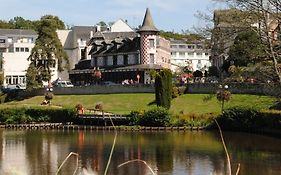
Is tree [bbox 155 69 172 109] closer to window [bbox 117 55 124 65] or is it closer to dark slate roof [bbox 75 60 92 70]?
window [bbox 117 55 124 65]

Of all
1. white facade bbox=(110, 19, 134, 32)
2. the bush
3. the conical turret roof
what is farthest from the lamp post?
white facade bbox=(110, 19, 134, 32)


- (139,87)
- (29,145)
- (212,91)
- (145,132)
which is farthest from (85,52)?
(29,145)

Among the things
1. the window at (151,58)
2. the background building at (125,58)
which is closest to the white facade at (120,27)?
the background building at (125,58)

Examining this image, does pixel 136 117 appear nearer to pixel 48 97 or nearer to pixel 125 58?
pixel 48 97

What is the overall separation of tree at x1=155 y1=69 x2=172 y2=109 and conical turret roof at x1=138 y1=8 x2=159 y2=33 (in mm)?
23020

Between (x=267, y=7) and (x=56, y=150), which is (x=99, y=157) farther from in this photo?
(x=267, y=7)

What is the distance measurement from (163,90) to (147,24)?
25669 millimetres

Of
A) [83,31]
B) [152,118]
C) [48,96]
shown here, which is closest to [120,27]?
[83,31]

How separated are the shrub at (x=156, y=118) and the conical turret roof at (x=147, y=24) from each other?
2941cm

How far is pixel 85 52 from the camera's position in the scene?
9588cm

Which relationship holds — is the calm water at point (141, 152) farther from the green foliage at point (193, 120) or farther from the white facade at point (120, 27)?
the white facade at point (120, 27)

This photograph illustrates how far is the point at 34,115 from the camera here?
57.2 m

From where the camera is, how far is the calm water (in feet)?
88.9

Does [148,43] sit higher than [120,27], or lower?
lower
